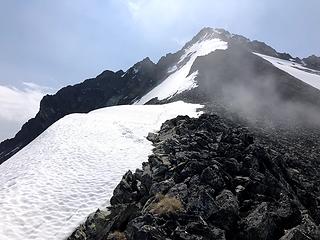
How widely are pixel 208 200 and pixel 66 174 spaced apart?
9.47 metres

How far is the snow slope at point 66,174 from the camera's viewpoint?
1822 centimetres

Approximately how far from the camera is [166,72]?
127 m

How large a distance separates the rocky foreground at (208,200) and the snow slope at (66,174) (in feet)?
3.96

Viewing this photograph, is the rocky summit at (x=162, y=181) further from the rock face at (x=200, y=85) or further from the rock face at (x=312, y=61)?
the rock face at (x=312, y=61)

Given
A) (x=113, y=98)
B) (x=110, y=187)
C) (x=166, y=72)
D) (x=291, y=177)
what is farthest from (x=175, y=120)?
(x=113, y=98)

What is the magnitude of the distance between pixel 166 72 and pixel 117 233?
111939 millimetres

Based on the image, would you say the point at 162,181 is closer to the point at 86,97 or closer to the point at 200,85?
the point at 200,85

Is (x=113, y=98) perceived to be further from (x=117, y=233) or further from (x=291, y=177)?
(x=117, y=233)

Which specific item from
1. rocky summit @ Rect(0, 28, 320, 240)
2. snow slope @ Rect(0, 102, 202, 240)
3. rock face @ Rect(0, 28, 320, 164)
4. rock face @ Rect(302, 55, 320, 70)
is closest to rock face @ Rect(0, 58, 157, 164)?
rock face @ Rect(0, 28, 320, 164)

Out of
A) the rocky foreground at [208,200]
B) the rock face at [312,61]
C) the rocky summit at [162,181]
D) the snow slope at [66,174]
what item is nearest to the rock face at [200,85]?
the rock face at [312,61]

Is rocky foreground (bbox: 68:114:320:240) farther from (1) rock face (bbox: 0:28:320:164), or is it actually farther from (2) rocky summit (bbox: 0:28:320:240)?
(1) rock face (bbox: 0:28:320:164)

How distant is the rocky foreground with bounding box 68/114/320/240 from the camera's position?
16.0 m

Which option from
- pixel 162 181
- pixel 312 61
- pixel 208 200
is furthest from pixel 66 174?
pixel 312 61

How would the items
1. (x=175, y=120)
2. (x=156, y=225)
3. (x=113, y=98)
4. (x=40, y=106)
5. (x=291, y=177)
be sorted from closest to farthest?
(x=156, y=225)
(x=291, y=177)
(x=175, y=120)
(x=113, y=98)
(x=40, y=106)
